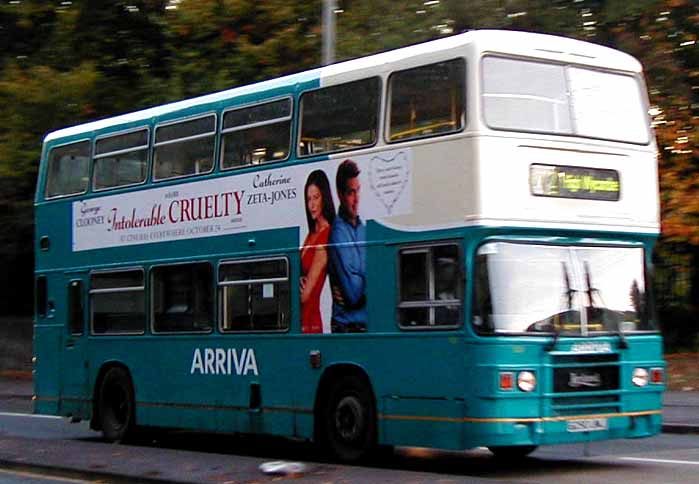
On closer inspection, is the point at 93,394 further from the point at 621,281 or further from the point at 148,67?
the point at 148,67

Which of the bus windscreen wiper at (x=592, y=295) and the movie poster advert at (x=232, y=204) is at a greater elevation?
the movie poster advert at (x=232, y=204)

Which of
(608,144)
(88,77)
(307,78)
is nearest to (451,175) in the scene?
(608,144)

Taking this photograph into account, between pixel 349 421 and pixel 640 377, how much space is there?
10.2 ft

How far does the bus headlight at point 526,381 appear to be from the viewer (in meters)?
12.6

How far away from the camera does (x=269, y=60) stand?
28.5 metres

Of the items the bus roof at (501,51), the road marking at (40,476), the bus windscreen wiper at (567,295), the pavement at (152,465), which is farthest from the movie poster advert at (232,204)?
the road marking at (40,476)

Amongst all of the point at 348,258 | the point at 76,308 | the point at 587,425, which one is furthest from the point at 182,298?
the point at 587,425

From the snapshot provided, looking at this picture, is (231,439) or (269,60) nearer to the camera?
(231,439)

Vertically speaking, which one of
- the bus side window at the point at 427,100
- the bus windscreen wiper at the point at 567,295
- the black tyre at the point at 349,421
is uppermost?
the bus side window at the point at 427,100

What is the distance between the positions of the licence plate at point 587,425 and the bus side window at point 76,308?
27.6ft

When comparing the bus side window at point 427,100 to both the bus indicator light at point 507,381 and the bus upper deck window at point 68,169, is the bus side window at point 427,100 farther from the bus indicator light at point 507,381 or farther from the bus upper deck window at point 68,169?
the bus upper deck window at point 68,169

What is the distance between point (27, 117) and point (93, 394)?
13.3m

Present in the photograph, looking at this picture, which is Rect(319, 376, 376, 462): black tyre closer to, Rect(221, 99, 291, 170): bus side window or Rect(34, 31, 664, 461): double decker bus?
Rect(34, 31, 664, 461): double decker bus

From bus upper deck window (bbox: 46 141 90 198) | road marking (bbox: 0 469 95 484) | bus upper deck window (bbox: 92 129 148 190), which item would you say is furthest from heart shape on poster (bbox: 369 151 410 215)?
bus upper deck window (bbox: 46 141 90 198)
